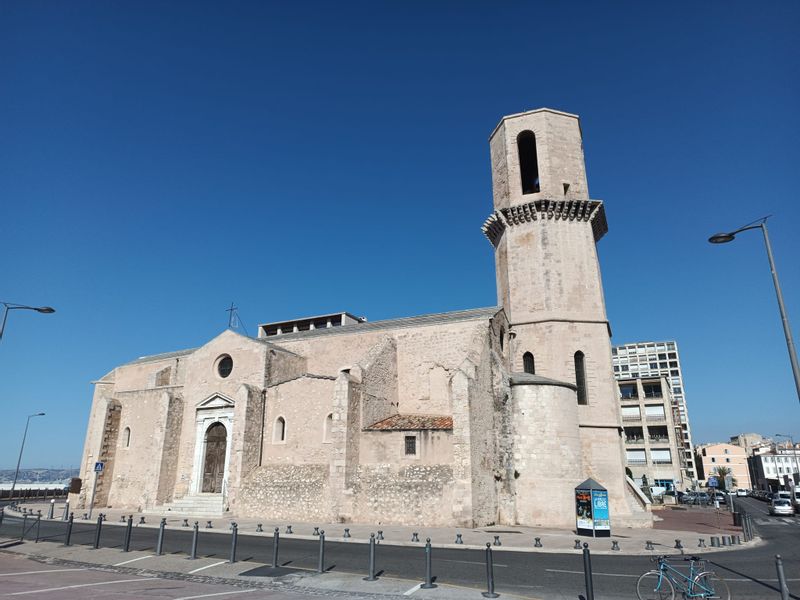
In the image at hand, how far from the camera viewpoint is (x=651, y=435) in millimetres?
59375

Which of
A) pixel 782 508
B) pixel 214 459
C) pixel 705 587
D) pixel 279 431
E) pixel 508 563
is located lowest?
pixel 782 508

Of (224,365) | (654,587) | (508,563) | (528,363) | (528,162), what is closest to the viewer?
(654,587)

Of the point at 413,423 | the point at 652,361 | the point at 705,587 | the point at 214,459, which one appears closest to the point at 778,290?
the point at 705,587

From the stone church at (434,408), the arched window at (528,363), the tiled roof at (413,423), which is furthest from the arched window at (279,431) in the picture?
the arched window at (528,363)

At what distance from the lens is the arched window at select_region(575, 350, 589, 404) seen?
24969mm

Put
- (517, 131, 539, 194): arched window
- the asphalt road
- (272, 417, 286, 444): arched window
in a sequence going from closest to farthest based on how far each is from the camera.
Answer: the asphalt road < (272, 417, 286, 444): arched window < (517, 131, 539, 194): arched window

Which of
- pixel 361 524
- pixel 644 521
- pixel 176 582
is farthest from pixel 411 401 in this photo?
pixel 176 582

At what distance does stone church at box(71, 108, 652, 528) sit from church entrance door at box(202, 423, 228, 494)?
0.20ft

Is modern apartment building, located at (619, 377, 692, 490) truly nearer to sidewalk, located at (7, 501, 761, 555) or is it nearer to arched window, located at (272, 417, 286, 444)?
sidewalk, located at (7, 501, 761, 555)

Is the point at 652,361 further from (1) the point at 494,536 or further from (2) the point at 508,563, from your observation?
(2) the point at 508,563

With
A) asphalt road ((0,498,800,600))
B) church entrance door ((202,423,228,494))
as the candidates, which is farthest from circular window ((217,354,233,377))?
asphalt road ((0,498,800,600))

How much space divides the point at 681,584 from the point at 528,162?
27171 mm

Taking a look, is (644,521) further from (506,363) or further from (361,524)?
(361,524)

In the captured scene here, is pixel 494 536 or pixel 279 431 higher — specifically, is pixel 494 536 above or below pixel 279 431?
below
